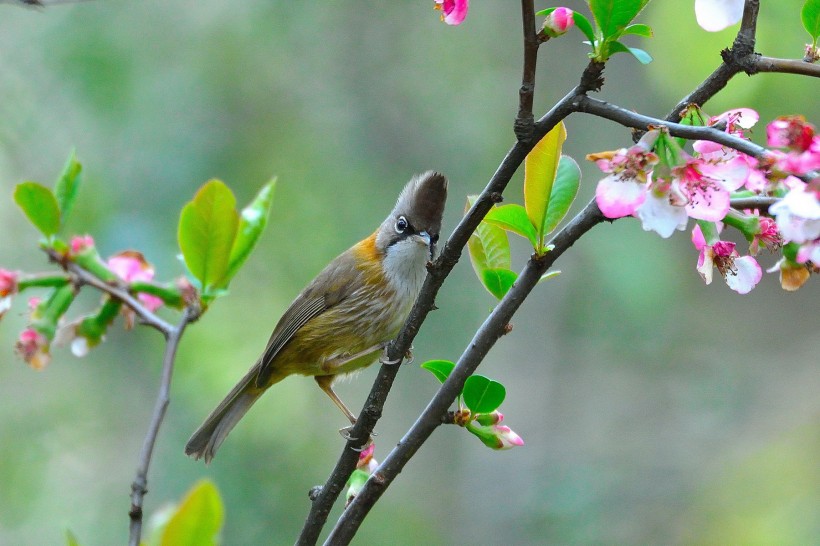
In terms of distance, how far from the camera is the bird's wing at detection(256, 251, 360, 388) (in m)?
3.50

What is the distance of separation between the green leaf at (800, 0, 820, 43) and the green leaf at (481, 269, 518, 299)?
62 cm

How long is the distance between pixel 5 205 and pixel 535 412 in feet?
14.5

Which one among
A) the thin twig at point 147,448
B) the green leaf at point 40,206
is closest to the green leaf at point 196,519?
the thin twig at point 147,448

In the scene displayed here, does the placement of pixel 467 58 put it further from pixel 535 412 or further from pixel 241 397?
pixel 241 397

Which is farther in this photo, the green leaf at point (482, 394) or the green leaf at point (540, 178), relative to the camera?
the green leaf at point (482, 394)

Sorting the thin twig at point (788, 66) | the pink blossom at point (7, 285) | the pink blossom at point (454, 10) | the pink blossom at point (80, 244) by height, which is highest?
the thin twig at point (788, 66)

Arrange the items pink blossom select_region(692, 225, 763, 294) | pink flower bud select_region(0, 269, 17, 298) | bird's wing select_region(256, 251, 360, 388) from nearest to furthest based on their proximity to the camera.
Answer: pink blossom select_region(692, 225, 763, 294), pink flower bud select_region(0, 269, 17, 298), bird's wing select_region(256, 251, 360, 388)

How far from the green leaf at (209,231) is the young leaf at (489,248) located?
1.52 feet

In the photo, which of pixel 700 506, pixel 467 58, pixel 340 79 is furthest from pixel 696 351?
pixel 340 79

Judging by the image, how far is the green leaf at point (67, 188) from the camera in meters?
1.66

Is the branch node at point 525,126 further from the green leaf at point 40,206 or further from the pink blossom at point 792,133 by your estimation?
the green leaf at point 40,206

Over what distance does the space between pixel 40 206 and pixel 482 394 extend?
0.91 meters

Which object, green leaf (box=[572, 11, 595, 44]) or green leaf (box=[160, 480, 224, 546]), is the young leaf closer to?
green leaf (box=[572, 11, 595, 44])

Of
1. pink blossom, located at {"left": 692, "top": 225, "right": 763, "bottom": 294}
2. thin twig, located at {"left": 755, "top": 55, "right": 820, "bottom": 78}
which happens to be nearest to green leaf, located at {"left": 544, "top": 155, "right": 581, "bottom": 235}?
pink blossom, located at {"left": 692, "top": 225, "right": 763, "bottom": 294}
